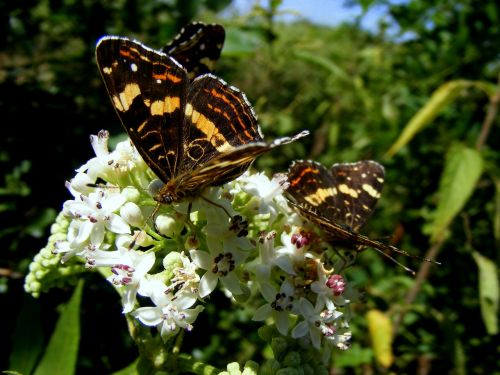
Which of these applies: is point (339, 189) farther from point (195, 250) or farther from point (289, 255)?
point (195, 250)

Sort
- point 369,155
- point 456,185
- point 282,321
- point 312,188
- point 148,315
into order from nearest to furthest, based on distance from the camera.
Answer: point 148,315, point 282,321, point 312,188, point 456,185, point 369,155

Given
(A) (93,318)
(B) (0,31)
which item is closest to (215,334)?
(A) (93,318)

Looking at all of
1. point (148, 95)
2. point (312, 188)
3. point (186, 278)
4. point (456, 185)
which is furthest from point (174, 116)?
point (456, 185)

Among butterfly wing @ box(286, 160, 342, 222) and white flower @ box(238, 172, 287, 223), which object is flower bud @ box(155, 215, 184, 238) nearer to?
white flower @ box(238, 172, 287, 223)

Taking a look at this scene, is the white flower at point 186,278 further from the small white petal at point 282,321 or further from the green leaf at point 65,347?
the green leaf at point 65,347

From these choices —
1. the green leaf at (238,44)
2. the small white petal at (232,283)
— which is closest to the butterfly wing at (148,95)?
the small white petal at (232,283)

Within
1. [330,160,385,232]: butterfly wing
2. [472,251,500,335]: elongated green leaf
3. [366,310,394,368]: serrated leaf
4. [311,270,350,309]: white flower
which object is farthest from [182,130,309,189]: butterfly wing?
[472,251,500,335]: elongated green leaf
